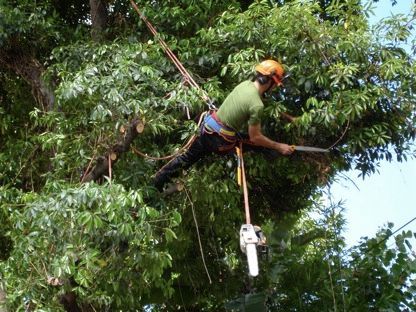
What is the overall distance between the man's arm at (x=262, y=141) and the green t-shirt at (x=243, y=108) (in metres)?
0.05

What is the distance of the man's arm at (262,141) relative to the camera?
12.4 ft

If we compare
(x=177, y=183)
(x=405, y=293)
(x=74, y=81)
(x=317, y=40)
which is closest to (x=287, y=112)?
(x=317, y=40)

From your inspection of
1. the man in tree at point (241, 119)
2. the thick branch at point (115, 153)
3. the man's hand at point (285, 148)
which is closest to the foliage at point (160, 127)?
the thick branch at point (115, 153)

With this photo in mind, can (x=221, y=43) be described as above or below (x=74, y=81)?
above

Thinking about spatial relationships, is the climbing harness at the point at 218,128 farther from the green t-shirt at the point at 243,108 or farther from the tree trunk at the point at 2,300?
the tree trunk at the point at 2,300

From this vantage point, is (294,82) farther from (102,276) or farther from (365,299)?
(365,299)

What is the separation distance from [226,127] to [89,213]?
1.00 metres

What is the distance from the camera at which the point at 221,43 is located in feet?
14.7

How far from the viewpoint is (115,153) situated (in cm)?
421

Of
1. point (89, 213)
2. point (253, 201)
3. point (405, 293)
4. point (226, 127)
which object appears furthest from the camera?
point (253, 201)

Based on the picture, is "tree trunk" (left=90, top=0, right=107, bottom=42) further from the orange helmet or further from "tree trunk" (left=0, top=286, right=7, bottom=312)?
"tree trunk" (left=0, top=286, right=7, bottom=312)

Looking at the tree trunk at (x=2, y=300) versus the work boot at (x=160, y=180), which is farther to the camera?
the work boot at (x=160, y=180)

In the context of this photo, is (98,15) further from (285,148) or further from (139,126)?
(285,148)

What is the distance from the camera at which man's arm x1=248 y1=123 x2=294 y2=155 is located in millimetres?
3793
